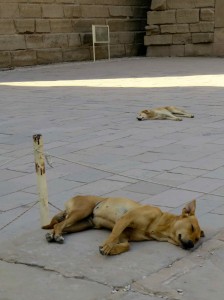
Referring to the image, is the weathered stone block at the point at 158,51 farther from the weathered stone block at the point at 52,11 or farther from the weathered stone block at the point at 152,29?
the weathered stone block at the point at 52,11

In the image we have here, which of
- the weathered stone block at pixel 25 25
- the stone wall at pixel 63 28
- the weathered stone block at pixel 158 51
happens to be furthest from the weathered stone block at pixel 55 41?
the weathered stone block at pixel 158 51

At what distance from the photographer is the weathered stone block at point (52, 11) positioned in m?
18.0

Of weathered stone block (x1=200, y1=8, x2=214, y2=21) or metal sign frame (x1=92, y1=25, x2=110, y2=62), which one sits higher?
weathered stone block (x1=200, y1=8, x2=214, y2=21)

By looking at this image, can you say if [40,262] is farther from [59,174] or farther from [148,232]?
[59,174]

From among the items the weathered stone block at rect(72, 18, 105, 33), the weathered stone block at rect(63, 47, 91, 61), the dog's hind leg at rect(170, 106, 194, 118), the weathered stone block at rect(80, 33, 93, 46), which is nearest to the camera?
the dog's hind leg at rect(170, 106, 194, 118)

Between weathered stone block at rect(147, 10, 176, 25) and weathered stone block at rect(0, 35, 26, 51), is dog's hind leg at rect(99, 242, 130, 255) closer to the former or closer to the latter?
weathered stone block at rect(0, 35, 26, 51)

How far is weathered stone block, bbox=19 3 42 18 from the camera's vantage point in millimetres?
17281

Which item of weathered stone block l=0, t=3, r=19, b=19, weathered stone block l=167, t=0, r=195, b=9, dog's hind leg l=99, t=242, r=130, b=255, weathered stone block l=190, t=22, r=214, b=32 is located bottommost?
weathered stone block l=190, t=22, r=214, b=32

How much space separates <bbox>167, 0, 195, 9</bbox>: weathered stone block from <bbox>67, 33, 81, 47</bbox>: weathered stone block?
3826mm

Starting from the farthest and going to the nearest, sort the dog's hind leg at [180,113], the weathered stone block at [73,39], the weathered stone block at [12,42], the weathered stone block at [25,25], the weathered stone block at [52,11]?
the weathered stone block at [73,39]
the weathered stone block at [52,11]
the weathered stone block at [25,25]
the weathered stone block at [12,42]
the dog's hind leg at [180,113]

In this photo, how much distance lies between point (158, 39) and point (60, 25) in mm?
4197

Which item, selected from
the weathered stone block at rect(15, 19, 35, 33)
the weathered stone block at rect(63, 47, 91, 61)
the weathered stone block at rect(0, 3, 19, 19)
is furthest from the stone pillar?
the weathered stone block at rect(0, 3, 19, 19)

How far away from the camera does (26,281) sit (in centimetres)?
323

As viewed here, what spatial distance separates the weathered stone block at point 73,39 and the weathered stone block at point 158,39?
3.20 m
